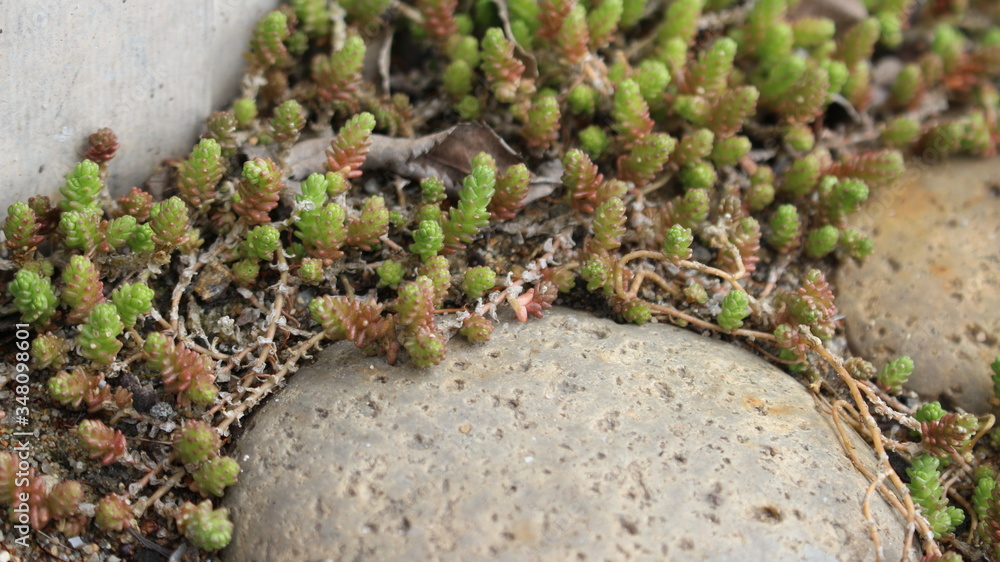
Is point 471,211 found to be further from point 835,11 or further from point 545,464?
point 835,11

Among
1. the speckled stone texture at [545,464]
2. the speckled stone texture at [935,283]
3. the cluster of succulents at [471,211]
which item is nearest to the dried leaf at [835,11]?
the cluster of succulents at [471,211]

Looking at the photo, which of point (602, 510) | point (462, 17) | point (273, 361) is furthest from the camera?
point (462, 17)

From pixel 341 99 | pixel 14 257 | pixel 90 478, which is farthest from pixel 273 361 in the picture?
pixel 341 99

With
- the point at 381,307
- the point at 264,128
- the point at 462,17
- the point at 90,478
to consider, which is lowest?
the point at 90,478

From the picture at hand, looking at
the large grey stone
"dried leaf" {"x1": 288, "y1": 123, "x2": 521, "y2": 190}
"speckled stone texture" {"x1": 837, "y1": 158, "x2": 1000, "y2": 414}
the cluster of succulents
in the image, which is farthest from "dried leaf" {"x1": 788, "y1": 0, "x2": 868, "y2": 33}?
the large grey stone

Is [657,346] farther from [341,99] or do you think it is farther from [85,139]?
[85,139]

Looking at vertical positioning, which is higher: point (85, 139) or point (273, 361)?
point (85, 139)

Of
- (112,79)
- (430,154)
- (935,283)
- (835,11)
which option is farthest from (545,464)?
(835,11)
